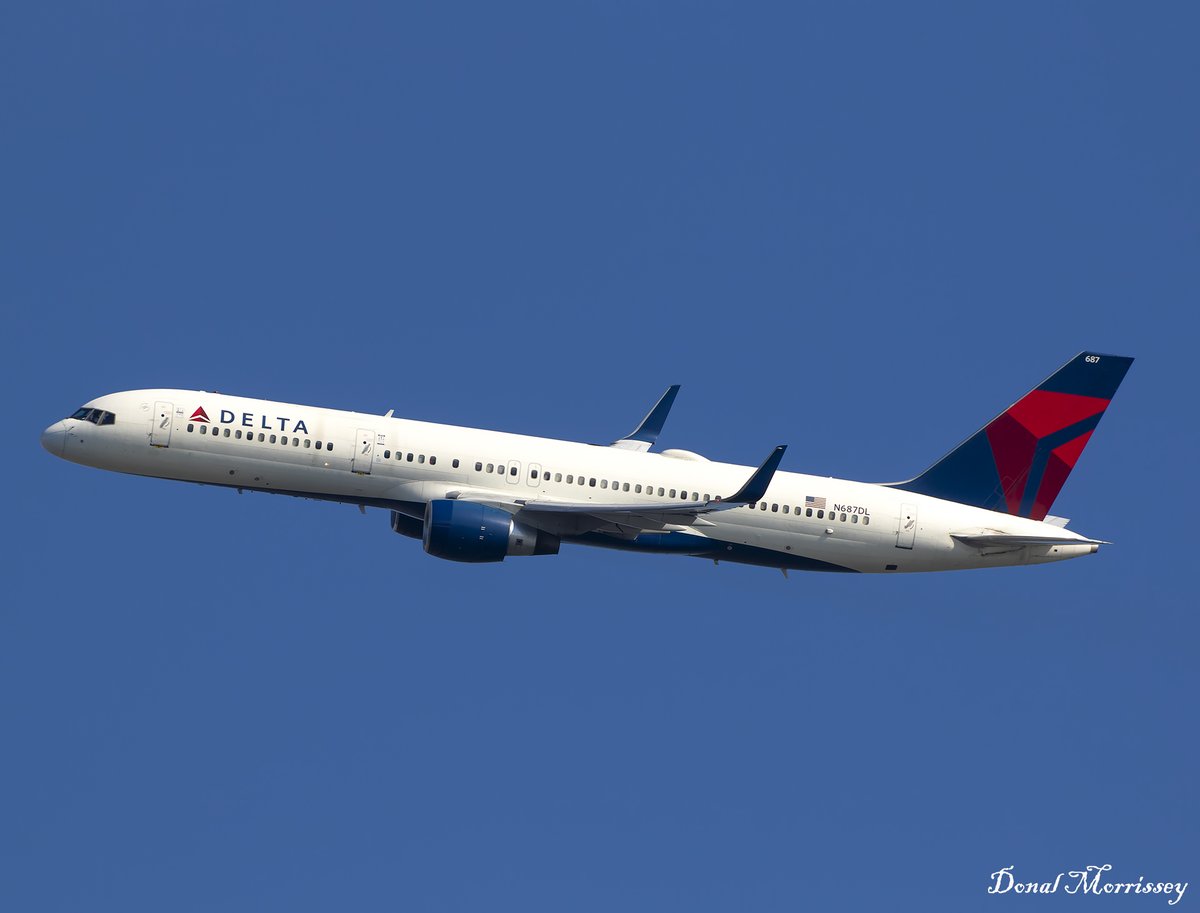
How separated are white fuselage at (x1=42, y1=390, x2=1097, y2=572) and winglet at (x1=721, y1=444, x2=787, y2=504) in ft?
16.8

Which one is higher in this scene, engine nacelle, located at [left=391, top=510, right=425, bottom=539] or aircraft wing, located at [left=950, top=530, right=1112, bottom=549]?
aircraft wing, located at [left=950, top=530, right=1112, bottom=549]

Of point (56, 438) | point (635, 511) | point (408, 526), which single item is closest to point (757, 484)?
point (635, 511)

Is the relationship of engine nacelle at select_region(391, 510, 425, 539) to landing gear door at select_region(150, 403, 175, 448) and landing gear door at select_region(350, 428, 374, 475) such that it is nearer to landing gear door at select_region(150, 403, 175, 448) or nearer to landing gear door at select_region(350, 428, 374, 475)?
landing gear door at select_region(350, 428, 374, 475)

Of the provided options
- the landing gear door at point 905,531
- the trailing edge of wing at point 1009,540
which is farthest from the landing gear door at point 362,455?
the trailing edge of wing at point 1009,540

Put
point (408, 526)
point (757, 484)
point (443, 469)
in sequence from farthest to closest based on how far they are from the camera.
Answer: point (408, 526), point (443, 469), point (757, 484)

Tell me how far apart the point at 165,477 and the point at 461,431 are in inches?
450

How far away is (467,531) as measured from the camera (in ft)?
210

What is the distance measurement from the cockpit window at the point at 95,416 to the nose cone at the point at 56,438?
2.21ft

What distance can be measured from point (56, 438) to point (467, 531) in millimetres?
16672

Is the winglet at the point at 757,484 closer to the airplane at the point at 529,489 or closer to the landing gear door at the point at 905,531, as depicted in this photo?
the airplane at the point at 529,489

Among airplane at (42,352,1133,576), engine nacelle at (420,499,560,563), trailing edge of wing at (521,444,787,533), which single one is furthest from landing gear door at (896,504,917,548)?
engine nacelle at (420,499,560,563)

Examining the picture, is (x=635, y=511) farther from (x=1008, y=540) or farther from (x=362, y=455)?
(x=1008, y=540)

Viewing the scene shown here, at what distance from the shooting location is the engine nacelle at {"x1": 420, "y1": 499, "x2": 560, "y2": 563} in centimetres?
6384

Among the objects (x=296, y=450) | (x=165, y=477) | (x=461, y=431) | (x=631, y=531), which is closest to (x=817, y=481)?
(x=631, y=531)
